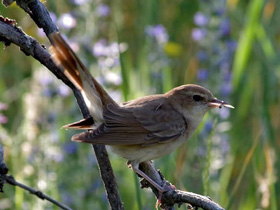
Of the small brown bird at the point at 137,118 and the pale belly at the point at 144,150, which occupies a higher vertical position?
the small brown bird at the point at 137,118

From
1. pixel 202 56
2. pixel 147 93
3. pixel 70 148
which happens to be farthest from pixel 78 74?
pixel 202 56

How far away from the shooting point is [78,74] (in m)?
2.40

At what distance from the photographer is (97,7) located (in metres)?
4.64

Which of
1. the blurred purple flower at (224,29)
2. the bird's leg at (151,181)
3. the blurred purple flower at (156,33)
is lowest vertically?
the bird's leg at (151,181)

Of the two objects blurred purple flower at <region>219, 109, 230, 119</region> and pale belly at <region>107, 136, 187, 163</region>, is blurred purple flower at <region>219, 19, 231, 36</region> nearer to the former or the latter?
blurred purple flower at <region>219, 109, 230, 119</region>

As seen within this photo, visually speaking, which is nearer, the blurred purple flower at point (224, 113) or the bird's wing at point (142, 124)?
the bird's wing at point (142, 124)

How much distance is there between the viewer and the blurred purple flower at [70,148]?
4.19m

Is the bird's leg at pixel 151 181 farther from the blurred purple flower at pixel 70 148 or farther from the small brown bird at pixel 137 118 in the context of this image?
the blurred purple flower at pixel 70 148

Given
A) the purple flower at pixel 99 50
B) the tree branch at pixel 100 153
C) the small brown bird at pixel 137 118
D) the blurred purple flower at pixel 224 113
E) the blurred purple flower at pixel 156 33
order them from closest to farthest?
1. the tree branch at pixel 100 153
2. the small brown bird at pixel 137 118
3. the purple flower at pixel 99 50
4. the blurred purple flower at pixel 156 33
5. the blurred purple flower at pixel 224 113

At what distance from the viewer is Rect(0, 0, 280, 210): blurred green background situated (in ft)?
12.8

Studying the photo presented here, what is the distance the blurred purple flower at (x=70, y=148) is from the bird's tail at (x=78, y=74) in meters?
1.40

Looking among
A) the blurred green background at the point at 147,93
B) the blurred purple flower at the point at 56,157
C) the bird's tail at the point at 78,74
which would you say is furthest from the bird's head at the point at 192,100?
the blurred purple flower at the point at 56,157

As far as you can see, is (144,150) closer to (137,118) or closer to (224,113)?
(137,118)

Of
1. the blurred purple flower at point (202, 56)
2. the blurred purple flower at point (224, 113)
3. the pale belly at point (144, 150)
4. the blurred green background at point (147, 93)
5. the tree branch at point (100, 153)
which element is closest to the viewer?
the tree branch at point (100, 153)
